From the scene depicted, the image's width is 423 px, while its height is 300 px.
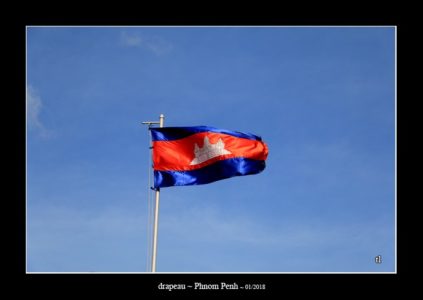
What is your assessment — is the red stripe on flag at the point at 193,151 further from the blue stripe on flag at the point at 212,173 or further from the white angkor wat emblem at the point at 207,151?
the blue stripe on flag at the point at 212,173

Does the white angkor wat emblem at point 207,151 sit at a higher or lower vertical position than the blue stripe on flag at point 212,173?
higher

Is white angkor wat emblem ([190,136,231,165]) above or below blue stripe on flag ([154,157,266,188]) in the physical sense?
above

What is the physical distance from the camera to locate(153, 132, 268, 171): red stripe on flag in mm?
32375

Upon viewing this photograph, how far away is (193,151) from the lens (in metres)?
32.9

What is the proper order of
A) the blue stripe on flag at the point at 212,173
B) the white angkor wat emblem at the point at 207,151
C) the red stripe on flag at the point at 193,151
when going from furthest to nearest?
1. the white angkor wat emblem at the point at 207,151
2. the red stripe on flag at the point at 193,151
3. the blue stripe on flag at the point at 212,173

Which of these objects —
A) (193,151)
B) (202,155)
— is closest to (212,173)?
(202,155)

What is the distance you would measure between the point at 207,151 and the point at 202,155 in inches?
12.5

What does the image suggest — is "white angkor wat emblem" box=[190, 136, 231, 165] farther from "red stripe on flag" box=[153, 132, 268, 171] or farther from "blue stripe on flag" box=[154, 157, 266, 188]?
"blue stripe on flag" box=[154, 157, 266, 188]

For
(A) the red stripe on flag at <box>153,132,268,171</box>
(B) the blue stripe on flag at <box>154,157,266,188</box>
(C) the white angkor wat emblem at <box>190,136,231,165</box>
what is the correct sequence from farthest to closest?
1. (C) the white angkor wat emblem at <box>190,136,231,165</box>
2. (A) the red stripe on flag at <box>153,132,268,171</box>
3. (B) the blue stripe on flag at <box>154,157,266,188</box>

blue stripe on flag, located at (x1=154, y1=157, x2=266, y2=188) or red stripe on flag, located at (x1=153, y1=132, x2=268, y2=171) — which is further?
red stripe on flag, located at (x1=153, y1=132, x2=268, y2=171)

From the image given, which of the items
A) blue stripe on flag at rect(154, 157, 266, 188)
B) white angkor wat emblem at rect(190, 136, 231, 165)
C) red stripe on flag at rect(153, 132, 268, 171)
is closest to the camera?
blue stripe on flag at rect(154, 157, 266, 188)

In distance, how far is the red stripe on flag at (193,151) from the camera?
32.4 m

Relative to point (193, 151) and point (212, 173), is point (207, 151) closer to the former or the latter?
point (193, 151)
